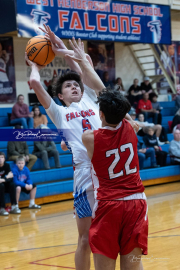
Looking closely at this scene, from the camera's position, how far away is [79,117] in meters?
3.54

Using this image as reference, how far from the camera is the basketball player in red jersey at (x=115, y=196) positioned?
8.79 feet

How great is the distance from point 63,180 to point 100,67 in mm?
5933

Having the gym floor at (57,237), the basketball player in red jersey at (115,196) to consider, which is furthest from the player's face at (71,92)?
the gym floor at (57,237)

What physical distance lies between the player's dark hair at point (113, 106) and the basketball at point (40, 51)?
117cm

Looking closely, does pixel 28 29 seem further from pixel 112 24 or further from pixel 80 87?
pixel 80 87

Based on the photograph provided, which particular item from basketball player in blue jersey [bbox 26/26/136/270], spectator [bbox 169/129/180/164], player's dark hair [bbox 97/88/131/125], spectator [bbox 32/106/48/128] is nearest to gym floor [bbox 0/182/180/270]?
basketball player in blue jersey [bbox 26/26/136/270]

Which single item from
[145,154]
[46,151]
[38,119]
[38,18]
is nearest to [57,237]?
[46,151]

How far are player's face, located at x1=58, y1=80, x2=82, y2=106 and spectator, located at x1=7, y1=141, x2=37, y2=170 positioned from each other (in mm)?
5776

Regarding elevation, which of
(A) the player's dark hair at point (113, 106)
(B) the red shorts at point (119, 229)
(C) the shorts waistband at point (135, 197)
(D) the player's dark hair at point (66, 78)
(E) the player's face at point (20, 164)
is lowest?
(E) the player's face at point (20, 164)

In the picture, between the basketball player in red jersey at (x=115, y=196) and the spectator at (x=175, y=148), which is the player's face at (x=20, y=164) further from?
the basketball player in red jersey at (x=115, y=196)

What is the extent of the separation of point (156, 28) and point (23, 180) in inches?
271

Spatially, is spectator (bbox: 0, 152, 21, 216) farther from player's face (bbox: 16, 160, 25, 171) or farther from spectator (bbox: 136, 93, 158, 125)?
spectator (bbox: 136, 93, 158, 125)

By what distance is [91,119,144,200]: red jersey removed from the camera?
2713 millimetres

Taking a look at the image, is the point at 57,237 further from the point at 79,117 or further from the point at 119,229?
the point at 119,229
